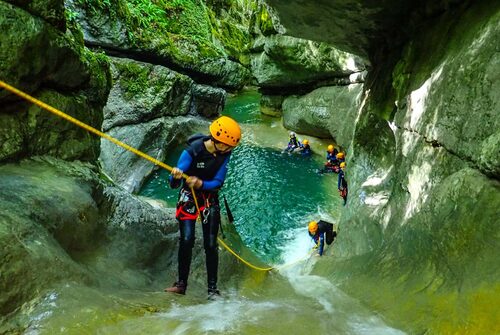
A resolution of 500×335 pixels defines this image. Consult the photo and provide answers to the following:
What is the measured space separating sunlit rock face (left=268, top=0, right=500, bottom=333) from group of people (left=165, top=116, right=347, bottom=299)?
2.62 meters

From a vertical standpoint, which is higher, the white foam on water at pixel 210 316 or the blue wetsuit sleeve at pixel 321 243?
the white foam on water at pixel 210 316

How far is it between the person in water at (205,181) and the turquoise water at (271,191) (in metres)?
8.52

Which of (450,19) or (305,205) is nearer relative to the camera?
(450,19)

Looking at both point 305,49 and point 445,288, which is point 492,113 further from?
point 305,49

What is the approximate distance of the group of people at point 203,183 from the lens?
5.09 m

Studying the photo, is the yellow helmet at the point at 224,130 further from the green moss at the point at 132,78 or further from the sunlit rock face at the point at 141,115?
the green moss at the point at 132,78

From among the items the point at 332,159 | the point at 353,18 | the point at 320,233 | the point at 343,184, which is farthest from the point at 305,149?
the point at 353,18

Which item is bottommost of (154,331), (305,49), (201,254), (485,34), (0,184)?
(201,254)

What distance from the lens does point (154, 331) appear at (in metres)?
3.68

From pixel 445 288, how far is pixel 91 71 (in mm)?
6888

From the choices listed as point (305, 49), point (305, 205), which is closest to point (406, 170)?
point (305, 205)

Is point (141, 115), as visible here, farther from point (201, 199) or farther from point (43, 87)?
point (201, 199)

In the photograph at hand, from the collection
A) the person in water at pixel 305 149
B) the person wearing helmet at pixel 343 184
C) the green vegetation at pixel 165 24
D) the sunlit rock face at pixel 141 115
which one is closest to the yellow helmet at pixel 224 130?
the person wearing helmet at pixel 343 184

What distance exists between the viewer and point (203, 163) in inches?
209
